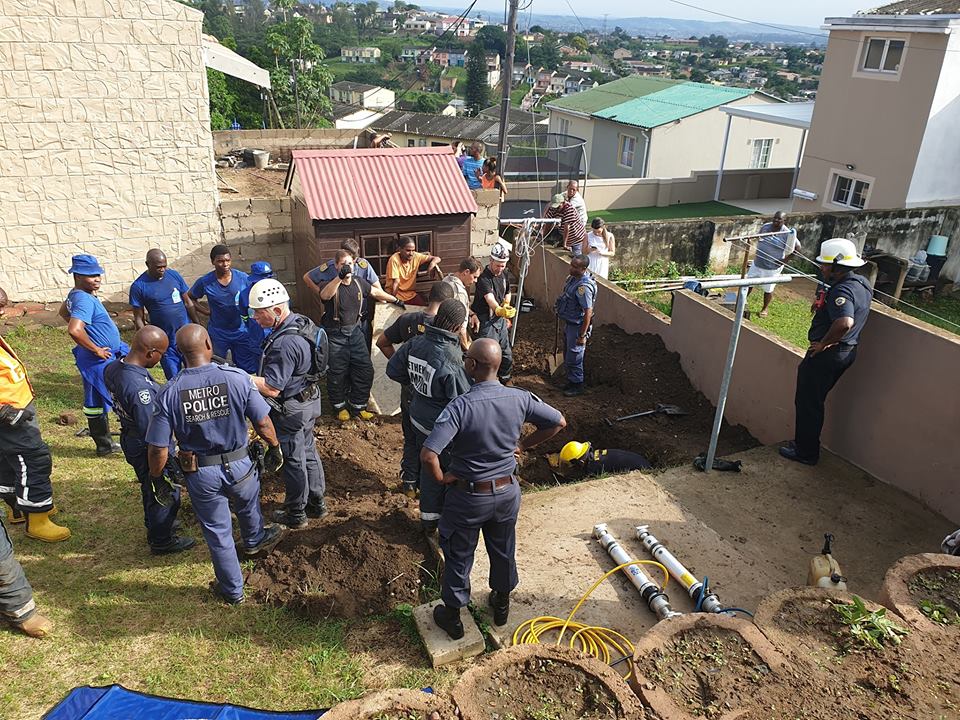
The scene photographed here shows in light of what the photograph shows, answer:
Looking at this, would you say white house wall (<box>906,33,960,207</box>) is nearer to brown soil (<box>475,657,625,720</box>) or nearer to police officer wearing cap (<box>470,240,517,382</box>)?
police officer wearing cap (<box>470,240,517,382</box>)

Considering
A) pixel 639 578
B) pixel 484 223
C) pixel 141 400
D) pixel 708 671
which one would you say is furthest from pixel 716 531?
pixel 484 223

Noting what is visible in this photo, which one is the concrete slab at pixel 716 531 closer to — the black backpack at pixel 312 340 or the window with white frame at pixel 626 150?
the black backpack at pixel 312 340

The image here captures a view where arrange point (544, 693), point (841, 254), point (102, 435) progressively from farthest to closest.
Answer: point (102, 435), point (841, 254), point (544, 693)

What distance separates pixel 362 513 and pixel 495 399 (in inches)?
88.6

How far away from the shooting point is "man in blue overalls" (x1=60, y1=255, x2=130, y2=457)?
229 inches

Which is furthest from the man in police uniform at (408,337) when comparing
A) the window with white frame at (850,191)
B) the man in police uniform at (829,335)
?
the window with white frame at (850,191)

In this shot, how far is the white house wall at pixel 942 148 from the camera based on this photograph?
15680mm

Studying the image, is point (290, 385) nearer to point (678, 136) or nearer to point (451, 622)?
point (451, 622)

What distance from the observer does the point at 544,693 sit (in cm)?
318

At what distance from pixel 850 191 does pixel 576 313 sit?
13.6 m

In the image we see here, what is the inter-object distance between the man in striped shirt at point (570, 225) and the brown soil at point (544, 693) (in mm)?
8356

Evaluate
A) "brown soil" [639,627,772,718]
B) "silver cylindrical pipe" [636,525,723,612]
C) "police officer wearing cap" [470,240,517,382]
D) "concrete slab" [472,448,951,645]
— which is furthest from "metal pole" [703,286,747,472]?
"brown soil" [639,627,772,718]

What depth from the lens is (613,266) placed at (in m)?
13.4

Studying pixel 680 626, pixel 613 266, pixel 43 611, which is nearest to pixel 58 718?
pixel 43 611
